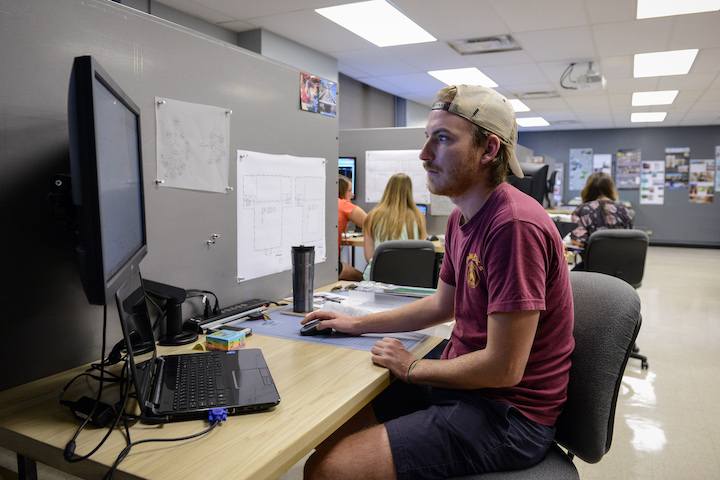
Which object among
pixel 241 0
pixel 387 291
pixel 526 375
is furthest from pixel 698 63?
pixel 526 375

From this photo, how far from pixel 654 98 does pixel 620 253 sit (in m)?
5.28

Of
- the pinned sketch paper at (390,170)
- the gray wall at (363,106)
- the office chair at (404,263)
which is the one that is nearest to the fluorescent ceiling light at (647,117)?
the gray wall at (363,106)

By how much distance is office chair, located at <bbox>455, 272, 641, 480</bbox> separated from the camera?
110 centimetres

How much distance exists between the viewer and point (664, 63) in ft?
17.8

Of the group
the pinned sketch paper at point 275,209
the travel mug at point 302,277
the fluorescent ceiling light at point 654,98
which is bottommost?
the travel mug at point 302,277

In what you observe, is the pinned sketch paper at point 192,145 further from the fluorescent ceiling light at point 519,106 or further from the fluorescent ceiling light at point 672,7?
the fluorescent ceiling light at point 519,106

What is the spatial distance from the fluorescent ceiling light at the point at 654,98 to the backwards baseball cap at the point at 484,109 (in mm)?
7010

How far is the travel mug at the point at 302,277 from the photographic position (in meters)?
1.60

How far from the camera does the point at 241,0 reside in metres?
3.79

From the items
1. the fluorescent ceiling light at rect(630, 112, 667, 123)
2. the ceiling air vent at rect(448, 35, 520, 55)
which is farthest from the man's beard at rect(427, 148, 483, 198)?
the fluorescent ceiling light at rect(630, 112, 667, 123)

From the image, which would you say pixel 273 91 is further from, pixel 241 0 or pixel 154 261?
pixel 241 0

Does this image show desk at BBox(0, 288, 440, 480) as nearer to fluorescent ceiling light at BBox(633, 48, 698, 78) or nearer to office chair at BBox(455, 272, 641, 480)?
office chair at BBox(455, 272, 641, 480)

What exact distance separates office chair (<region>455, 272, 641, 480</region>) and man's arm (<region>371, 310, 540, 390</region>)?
0.19 m

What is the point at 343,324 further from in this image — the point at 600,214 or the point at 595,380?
the point at 600,214
